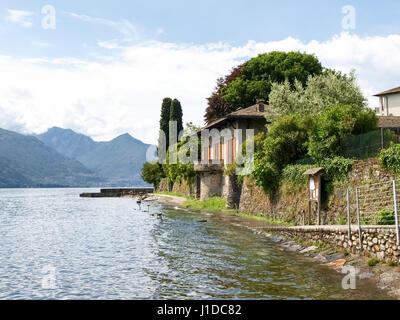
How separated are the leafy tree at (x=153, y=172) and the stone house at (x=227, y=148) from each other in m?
35.2

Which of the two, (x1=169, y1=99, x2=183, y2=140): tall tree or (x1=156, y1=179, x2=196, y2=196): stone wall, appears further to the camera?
(x1=169, y1=99, x2=183, y2=140): tall tree

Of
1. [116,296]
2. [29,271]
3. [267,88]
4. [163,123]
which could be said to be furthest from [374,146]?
[163,123]

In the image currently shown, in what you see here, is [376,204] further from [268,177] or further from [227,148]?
[227,148]

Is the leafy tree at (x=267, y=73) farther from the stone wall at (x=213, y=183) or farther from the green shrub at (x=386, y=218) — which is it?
the green shrub at (x=386, y=218)

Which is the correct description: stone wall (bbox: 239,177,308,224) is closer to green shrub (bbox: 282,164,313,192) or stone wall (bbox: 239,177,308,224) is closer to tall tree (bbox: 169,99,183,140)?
green shrub (bbox: 282,164,313,192)

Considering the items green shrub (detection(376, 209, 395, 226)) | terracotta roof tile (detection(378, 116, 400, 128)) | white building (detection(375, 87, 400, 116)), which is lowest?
green shrub (detection(376, 209, 395, 226))

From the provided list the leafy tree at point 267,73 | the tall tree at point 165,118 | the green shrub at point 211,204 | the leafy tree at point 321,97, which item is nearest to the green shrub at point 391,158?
the leafy tree at point 321,97

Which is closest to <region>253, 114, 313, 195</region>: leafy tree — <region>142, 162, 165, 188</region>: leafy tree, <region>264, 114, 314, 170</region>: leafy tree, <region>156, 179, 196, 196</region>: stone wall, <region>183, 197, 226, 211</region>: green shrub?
<region>264, 114, 314, 170</region>: leafy tree

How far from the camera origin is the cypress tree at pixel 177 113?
76125 mm

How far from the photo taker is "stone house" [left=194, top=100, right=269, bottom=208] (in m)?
38.5

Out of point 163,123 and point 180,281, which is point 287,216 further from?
point 163,123

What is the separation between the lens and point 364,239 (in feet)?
49.0

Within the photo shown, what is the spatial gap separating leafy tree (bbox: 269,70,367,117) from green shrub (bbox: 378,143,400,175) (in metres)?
12.9

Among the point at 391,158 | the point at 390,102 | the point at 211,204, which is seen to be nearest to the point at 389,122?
the point at 211,204
